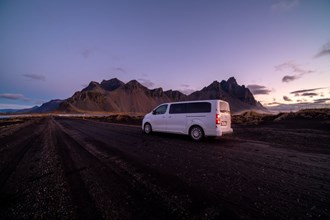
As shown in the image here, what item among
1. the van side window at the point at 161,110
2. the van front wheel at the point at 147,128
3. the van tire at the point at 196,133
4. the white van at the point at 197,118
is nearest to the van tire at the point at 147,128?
the van front wheel at the point at 147,128

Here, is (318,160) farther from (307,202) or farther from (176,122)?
(176,122)

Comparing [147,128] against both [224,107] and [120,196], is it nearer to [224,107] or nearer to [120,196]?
[224,107]

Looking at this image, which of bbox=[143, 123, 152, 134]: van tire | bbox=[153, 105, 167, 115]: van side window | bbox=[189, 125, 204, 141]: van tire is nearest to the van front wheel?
bbox=[143, 123, 152, 134]: van tire

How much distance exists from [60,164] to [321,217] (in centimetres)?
615

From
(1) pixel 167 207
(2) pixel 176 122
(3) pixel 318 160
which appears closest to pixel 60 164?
(1) pixel 167 207

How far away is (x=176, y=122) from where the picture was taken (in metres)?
9.12

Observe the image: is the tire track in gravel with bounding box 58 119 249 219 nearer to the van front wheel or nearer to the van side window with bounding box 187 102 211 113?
the van side window with bounding box 187 102 211 113

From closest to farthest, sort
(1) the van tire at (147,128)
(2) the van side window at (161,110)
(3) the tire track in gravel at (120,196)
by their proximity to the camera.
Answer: (3) the tire track in gravel at (120,196), (2) the van side window at (161,110), (1) the van tire at (147,128)

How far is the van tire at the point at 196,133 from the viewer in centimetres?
816

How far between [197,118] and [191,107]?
0.75m

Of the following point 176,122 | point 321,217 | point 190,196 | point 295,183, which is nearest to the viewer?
point 321,217

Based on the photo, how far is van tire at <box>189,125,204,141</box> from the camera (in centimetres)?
816

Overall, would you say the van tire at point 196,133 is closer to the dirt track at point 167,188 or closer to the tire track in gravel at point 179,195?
the dirt track at point 167,188

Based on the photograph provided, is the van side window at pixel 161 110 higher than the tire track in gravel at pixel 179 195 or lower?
higher
